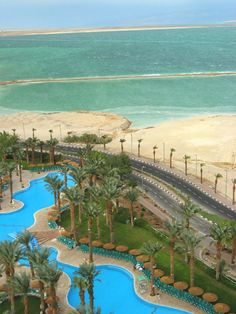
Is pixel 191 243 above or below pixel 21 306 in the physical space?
above

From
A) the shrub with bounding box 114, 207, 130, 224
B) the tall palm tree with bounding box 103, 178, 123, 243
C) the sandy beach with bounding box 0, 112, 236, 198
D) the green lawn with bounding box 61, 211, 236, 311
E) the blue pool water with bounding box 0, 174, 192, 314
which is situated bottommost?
the blue pool water with bounding box 0, 174, 192, 314

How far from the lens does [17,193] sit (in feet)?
311

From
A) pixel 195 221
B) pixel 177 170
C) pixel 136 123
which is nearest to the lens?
pixel 195 221

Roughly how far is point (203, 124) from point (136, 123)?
23623 millimetres

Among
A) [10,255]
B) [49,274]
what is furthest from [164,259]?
[10,255]

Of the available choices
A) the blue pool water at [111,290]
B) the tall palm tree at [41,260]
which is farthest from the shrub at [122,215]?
the tall palm tree at [41,260]

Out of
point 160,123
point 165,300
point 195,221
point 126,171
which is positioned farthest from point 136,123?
point 165,300

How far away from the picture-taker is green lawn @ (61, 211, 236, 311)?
192 ft

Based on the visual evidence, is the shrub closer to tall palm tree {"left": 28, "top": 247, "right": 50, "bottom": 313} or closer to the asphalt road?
the asphalt road

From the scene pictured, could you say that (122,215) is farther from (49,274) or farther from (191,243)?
(49,274)

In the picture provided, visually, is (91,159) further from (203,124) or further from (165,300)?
(203,124)

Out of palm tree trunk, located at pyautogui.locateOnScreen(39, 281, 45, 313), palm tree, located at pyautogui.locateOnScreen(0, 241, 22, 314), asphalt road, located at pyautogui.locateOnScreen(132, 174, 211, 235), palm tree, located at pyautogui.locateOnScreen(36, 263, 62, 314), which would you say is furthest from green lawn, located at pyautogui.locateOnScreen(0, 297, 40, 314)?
asphalt road, located at pyautogui.locateOnScreen(132, 174, 211, 235)

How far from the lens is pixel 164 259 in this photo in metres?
66.6

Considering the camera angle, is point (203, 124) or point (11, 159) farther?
point (203, 124)
